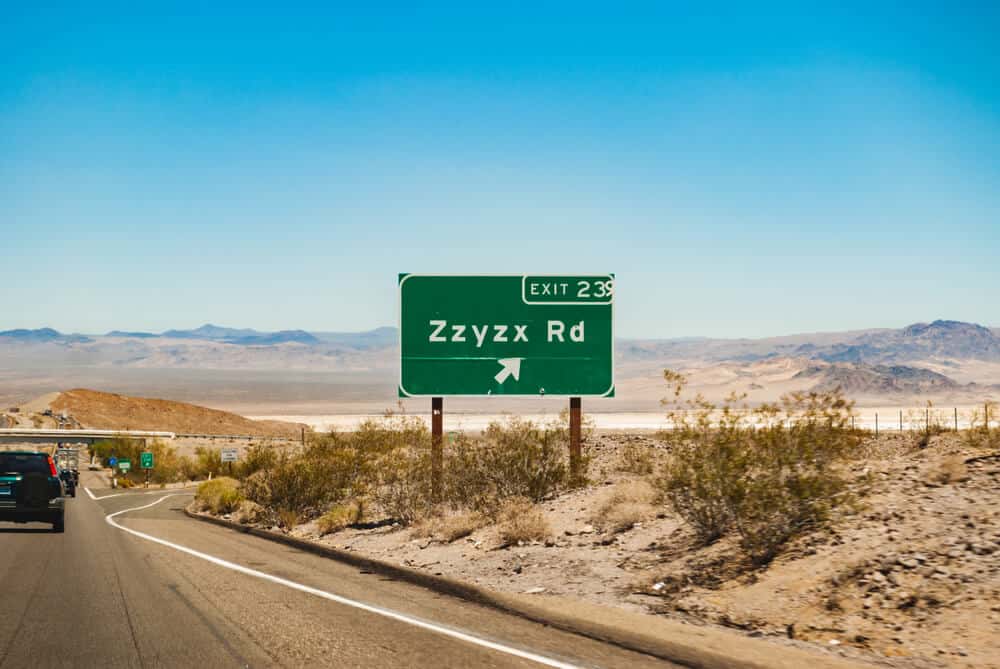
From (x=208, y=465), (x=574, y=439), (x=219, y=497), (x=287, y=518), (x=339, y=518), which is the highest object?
(x=574, y=439)

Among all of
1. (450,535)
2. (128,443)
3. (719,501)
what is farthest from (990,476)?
(128,443)

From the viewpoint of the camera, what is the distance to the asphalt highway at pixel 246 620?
8438 millimetres

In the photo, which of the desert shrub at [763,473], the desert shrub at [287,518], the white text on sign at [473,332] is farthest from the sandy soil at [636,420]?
the desert shrub at [763,473]

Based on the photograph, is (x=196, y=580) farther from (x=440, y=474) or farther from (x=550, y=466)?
(x=550, y=466)

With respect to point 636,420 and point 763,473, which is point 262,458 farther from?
point 636,420

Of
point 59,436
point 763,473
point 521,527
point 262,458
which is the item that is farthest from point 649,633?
point 59,436

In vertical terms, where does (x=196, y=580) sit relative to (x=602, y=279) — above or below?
below

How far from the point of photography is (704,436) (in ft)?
43.0

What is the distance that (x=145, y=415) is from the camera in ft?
461

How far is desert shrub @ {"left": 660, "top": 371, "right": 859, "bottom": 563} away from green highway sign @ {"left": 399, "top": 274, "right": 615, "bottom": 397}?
8563 mm

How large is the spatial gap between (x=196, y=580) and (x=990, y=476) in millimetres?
10444

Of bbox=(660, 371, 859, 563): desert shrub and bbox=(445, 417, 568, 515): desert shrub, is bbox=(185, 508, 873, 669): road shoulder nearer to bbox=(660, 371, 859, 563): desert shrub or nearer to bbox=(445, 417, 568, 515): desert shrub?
bbox=(660, 371, 859, 563): desert shrub

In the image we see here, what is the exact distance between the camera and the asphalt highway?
844 centimetres

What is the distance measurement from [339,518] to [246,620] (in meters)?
10.8
